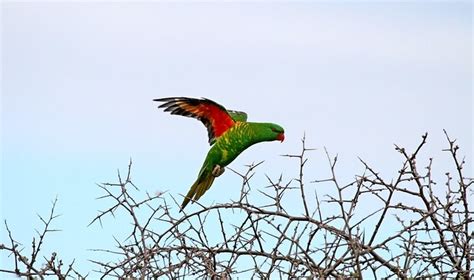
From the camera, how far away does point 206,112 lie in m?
6.80

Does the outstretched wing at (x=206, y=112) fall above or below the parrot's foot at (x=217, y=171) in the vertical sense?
above

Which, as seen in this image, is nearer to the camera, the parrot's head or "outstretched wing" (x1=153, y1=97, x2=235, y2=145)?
"outstretched wing" (x1=153, y1=97, x2=235, y2=145)

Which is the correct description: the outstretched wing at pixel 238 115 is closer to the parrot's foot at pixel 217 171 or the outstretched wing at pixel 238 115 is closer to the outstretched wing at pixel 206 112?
the outstretched wing at pixel 206 112

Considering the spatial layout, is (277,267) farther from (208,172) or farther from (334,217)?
(208,172)

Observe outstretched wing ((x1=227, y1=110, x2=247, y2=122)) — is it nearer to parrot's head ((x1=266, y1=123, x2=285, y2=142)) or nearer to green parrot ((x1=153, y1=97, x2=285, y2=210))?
green parrot ((x1=153, y1=97, x2=285, y2=210))

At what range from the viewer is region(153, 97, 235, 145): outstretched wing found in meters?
6.55

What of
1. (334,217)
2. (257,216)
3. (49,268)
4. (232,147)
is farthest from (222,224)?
(232,147)

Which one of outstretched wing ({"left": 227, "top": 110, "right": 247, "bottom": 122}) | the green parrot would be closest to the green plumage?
the green parrot

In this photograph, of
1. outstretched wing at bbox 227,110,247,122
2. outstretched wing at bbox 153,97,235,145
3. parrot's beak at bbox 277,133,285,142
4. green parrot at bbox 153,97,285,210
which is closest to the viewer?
outstretched wing at bbox 153,97,235,145

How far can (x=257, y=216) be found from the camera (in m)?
4.39

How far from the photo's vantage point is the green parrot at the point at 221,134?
6.77m

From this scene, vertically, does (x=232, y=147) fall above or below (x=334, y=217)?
above

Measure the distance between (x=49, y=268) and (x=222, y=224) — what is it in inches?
34.4

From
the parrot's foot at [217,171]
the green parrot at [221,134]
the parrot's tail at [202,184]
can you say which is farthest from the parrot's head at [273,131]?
the parrot's tail at [202,184]
